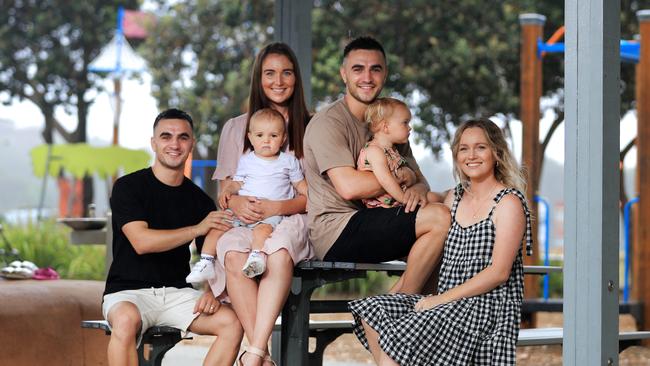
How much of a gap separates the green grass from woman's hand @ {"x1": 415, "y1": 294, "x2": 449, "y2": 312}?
8884mm

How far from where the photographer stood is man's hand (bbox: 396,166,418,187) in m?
4.61

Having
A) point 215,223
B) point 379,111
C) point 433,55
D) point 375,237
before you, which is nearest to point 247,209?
point 215,223

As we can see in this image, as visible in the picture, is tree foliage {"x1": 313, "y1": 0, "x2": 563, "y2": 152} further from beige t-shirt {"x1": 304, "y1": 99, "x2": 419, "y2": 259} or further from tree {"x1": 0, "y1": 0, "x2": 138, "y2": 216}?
beige t-shirt {"x1": 304, "y1": 99, "x2": 419, "y2": 259}

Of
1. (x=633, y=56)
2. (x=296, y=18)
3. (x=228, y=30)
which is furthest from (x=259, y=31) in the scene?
(x=296, y=18)

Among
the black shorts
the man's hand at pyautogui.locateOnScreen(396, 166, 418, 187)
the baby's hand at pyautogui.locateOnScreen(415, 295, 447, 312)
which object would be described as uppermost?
the man's hand at pyautogui.locateOnScreen(396, 166, 418, 187)

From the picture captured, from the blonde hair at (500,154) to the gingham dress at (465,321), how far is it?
0.25 feet

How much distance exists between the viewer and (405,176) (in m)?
4.62

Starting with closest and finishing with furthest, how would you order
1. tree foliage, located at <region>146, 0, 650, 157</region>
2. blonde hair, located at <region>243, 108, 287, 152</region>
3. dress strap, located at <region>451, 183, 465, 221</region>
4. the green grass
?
dress strap, located at <region>451, 183, 465, 221</region> < blonde hair, located at <region>243, 108, 287, 152</region> < the green grass < tree foliage, located at <region>146, 0, 650, 157</region>

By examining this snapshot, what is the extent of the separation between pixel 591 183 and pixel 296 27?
2323 mm

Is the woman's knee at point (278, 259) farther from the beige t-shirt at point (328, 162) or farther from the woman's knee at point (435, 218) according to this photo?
the woman's knee at point (435, 218)

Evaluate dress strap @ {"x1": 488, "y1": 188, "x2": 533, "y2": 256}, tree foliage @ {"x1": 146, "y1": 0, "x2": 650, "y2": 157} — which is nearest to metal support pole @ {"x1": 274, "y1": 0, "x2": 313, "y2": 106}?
dress strap @ {"x1": 488, "y1": 188, "x2": 533, "y2": 256}

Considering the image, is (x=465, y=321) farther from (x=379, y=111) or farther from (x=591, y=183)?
(x=379, y=111)

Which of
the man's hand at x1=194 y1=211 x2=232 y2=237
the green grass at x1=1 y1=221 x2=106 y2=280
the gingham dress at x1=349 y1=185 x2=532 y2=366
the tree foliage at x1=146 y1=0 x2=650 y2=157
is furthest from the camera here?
the tree foliage at x1=146 y1=0 x2=650 y2=157

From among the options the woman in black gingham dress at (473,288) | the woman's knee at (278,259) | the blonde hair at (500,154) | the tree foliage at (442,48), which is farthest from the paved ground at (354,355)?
the tree foliage at (442,48)
